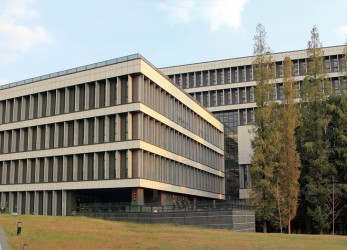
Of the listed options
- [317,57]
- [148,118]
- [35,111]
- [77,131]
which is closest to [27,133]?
[35,111]

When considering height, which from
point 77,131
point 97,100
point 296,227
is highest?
point 97,100

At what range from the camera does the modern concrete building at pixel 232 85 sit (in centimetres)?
9488

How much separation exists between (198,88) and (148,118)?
45.8 meters

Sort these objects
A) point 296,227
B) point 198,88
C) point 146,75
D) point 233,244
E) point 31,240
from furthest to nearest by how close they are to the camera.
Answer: point 198,88, point 296,227, point 146,75, point 233,244, point 31,240

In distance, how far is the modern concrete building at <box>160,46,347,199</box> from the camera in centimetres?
9488

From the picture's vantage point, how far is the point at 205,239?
32469mm

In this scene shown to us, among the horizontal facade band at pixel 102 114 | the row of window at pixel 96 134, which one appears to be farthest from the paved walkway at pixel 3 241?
the horizontal facade band at pixel 102 114

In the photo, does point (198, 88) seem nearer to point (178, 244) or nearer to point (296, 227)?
point (296, 227)

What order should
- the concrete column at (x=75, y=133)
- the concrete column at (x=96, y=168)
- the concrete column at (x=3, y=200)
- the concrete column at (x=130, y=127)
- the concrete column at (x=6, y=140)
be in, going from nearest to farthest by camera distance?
the concrete column at (x=130, y=127)
the concrete column at (x=96, y=168)
the concrete column at (x=75, y=133)
the concrete column at (x=3, y=200)
the concrete column at (x=6, y=140)

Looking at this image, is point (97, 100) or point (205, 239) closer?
point (205, 239)

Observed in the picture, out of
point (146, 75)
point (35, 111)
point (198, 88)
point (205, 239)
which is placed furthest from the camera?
point (198, 88)

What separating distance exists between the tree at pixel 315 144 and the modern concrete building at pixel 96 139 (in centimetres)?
1833

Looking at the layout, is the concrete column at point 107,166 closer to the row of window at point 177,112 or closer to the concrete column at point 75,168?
the concrete column at point 75,168

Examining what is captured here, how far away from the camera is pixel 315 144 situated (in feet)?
194
